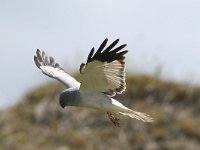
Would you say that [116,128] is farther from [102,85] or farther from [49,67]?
[102,85]

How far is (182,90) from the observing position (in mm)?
13602

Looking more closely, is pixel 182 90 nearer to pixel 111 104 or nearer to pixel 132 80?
pixel 132 80

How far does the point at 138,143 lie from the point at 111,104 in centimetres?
684

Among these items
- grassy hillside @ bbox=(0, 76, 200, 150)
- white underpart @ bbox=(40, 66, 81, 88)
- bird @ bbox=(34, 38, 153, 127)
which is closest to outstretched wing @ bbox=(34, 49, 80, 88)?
white underpart @ bbox=(40, 66, 81, 88)

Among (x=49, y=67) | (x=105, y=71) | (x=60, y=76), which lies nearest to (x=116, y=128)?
(x=49, y=67)

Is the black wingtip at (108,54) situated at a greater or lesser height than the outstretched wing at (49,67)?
greater

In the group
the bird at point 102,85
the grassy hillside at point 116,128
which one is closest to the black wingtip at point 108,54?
the bird at point 102,85

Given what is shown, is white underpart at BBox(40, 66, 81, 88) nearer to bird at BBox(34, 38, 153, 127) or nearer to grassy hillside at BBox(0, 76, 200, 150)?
bird at BBox(34, 38, 153, 127)

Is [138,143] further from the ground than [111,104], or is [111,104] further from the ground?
[111,104]

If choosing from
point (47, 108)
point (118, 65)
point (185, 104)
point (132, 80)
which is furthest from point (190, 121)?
point (118, 65)

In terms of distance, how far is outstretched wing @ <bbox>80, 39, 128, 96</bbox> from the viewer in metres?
6.16

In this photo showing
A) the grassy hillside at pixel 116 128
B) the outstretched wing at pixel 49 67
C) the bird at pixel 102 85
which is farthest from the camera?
the grassy hillside at pixel 116 128

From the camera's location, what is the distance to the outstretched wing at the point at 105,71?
616cm

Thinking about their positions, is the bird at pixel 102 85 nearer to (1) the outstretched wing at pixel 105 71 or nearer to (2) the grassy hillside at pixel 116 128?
(1) the outstretched wing at pixel 105 71
